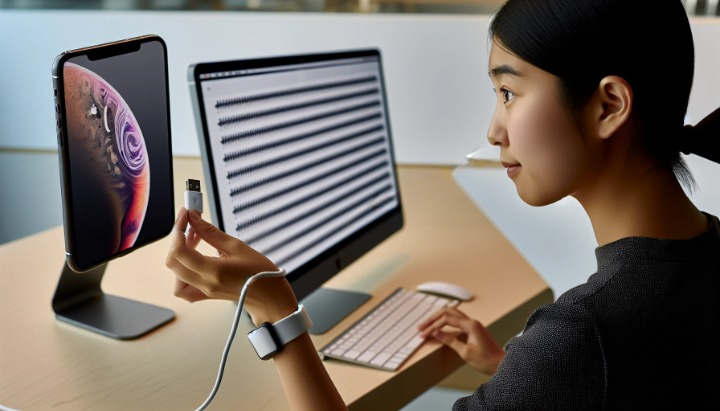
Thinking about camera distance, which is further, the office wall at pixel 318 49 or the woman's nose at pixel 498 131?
the office wall at pixel 318 49

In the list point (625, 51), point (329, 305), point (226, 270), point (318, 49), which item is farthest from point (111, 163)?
point (318, 49)

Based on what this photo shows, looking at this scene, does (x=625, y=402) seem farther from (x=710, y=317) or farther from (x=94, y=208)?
(x=94, y=208)

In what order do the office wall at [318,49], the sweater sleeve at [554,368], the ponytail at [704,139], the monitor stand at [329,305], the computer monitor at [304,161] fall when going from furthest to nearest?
the office wall at [318,49], the monitor stand at [329,305], the computer monitor at [304,161], the ponytail at [704,139], the sweater sleeve at [554,368]

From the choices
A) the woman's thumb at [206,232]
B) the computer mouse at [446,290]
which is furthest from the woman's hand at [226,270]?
the computer mouse at [446,290]

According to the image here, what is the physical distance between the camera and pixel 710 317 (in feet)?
2.87

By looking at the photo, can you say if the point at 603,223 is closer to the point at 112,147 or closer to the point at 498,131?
the point at 498,131

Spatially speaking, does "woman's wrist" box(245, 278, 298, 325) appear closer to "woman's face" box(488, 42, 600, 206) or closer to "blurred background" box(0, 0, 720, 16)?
"woman's face" box(488, 42, 600, 206)

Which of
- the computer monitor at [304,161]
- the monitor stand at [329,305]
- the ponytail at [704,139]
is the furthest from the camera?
the monitor stand at [329,305]

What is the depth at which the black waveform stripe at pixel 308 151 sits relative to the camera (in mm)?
1235

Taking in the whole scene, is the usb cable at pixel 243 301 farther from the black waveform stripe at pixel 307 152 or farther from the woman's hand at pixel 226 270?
the black waveform stripe at pixel 307 152

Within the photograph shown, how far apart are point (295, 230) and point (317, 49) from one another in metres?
1.00

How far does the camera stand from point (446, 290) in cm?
145

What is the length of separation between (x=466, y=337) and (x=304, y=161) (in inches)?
14.5

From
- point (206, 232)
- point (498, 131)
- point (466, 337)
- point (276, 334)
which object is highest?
point (498, 131)
